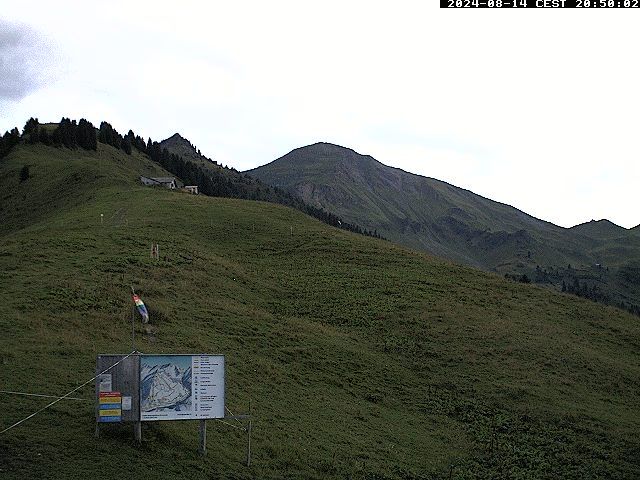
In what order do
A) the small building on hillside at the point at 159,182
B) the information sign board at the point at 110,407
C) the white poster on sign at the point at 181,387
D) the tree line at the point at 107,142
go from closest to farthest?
1. the information sign board at the point at 110,407
2. the white poster on sign at the point at 181,387
3. the small building on hillside at the point at 159,182
4. the tree line at the point at 107,142

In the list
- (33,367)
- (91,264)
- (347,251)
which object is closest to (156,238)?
(91,264)

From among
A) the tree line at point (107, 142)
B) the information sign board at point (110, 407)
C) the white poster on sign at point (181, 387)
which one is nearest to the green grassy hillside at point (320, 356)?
the information sign board at point (110, 407)

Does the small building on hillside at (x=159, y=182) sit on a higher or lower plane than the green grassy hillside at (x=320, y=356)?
higher

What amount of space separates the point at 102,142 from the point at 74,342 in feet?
444

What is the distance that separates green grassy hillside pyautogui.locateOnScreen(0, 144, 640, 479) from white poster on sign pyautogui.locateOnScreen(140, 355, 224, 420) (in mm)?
1211

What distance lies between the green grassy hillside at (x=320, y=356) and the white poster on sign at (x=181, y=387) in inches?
47.7

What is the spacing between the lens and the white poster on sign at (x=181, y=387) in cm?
1869

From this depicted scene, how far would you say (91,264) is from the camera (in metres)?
45.1

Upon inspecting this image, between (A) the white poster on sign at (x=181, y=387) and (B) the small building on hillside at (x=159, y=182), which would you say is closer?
(A) the white poster on sign at (x=181, y=387)

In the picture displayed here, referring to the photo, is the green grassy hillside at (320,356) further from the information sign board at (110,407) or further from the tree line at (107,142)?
the tree line at (107,142)

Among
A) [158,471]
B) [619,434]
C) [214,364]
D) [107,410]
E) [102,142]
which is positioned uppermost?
[102,142]

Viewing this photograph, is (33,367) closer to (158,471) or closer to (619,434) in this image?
(158,471)

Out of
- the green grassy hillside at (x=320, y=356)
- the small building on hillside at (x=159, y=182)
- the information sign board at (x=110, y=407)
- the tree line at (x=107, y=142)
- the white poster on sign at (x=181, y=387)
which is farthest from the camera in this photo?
the tree line at (x=107, y=142)

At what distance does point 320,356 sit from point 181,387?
18670 mm
